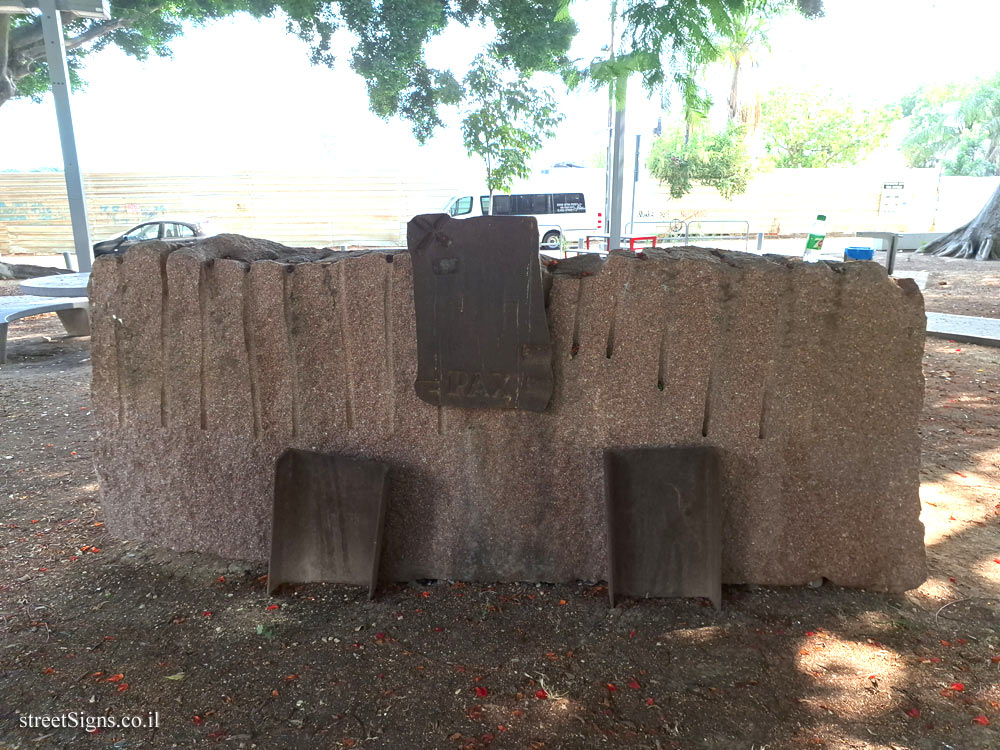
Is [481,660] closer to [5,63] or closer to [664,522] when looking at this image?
[664,522]

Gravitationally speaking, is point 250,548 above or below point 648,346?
below

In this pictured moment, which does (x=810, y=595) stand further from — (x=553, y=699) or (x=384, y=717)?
(x=384, y=717)

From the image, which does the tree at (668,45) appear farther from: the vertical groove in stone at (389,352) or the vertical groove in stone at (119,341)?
the vertical groove in stone at (119,341)

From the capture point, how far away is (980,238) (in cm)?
1261

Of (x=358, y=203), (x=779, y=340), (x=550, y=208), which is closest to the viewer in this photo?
(x=779, y=340)

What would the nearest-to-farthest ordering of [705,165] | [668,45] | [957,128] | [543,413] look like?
1. [543,413]
2. [668,45]
3. [705,165]
4. [957,128]

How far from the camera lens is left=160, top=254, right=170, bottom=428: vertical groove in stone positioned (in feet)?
8.36

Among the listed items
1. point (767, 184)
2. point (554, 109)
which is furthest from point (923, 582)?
point (767, 184)

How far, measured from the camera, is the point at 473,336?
92.7 inches

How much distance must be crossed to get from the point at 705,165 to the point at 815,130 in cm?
1063

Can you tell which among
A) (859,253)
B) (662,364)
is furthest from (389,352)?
(859,253)

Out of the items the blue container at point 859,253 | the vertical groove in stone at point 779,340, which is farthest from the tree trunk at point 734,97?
the vertical groove in stone at point 779,340

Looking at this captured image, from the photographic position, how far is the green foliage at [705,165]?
67.0 ft

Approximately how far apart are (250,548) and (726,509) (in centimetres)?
180
